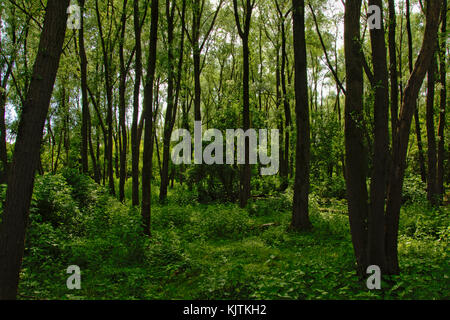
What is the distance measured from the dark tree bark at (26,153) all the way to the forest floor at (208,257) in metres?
1.18

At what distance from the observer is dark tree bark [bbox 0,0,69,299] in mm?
4051

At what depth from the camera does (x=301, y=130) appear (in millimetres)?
9938

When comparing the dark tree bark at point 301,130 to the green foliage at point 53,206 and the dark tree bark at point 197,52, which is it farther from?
the dark tree bark at point 197,52

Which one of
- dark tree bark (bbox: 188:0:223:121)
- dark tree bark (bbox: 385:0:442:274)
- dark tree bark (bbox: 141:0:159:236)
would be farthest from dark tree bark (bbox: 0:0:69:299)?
dark tree bark (bbox: 188:0:223:121)

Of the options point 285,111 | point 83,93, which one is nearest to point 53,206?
point 83,93

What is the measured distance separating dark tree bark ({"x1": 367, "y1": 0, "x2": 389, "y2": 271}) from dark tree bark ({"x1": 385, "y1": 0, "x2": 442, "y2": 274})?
19cm

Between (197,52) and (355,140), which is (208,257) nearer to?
(355,140)

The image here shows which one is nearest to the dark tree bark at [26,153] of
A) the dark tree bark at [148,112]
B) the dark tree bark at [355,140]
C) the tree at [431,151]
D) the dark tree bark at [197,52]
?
the dark tree bark at [148,112]

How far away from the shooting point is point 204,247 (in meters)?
8.55

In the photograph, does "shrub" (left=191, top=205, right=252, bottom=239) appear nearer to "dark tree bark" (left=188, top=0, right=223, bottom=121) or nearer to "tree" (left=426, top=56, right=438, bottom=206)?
"tree" (left=426, top=56, right=438, bottom=206)

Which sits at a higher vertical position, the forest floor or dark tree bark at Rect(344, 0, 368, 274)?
dark tree bark at Rect(344, 0, 368, 274)

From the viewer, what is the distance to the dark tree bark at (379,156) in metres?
5.00

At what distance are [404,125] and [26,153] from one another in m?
5.49
